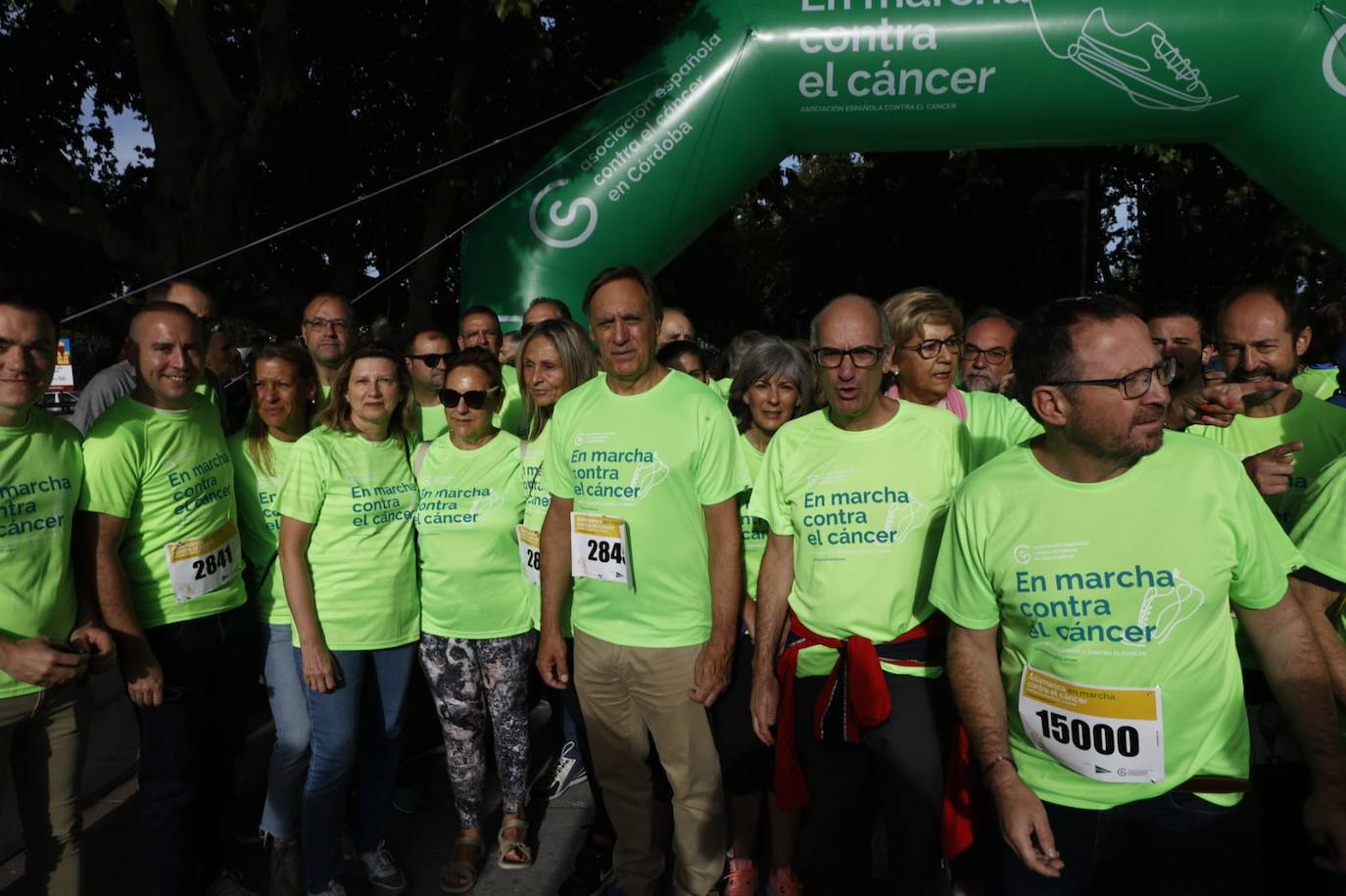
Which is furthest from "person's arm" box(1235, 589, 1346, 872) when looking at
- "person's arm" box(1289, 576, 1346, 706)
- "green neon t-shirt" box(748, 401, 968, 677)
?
"green neon t-shirt" box(748, 401, 968, 677)

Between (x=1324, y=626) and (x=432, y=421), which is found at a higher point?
(x=432, y=421)

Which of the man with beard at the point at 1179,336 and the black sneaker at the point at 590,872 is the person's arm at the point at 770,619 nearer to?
the black sneaker at the point at 590,872

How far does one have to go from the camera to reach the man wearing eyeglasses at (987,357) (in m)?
3.43

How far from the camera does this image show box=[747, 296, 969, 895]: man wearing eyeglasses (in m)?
2.26

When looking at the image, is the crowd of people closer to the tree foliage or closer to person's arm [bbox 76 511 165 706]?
person's arm [bbox 76 511 165 706]

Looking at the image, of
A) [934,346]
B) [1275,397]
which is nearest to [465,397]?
[934,346]

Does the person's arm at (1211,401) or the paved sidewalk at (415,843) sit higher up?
the person's arm at (1211,401)

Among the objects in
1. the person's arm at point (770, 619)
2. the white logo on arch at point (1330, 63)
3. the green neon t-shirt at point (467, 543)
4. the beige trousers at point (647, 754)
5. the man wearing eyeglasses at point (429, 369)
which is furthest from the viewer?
the white logo on arch at point (1330, 63)

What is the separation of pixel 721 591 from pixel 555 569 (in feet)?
1.76

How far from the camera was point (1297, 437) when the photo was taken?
2.57m

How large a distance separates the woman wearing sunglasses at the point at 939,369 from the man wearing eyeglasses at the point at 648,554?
698 millimetres

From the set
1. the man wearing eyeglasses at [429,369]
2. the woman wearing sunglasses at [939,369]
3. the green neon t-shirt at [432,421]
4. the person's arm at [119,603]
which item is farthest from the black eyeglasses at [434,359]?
the woman wearing sunglasses at [939,369]

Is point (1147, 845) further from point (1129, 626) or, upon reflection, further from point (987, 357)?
point (987, 357)

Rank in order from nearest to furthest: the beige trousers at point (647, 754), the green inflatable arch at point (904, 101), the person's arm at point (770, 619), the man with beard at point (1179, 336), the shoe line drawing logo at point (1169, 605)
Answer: the shoe line drawing logo at point (1169, 605) → the person's arm at point (770, 619) → the beige trousers at point (647, 754) → the man with beard at point (1179, 336) → the green inflatable arch at point (904, 101)
